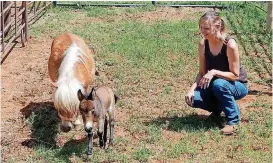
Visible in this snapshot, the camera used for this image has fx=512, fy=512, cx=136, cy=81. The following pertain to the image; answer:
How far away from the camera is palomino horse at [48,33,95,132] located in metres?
4.74

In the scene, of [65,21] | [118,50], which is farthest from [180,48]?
[65,21]

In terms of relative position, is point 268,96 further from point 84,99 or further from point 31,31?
point 31,31

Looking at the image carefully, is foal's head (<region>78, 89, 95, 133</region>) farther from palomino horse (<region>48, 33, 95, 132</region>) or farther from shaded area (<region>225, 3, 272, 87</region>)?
shaded area (<region>225, 3, 272, 87</region>)

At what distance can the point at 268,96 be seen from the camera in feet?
22.2

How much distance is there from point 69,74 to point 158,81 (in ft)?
8.06

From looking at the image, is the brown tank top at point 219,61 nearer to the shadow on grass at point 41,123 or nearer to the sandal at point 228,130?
the sandal at point 228,130

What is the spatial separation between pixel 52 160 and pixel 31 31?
19.3 feet

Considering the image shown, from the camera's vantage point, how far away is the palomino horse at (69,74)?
4.74 m

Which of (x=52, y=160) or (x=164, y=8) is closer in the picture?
(x=52, y=160)

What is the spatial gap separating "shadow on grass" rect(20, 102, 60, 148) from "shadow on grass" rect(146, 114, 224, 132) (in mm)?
1096

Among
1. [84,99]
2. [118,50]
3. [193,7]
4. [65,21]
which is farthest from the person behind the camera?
[193,7]

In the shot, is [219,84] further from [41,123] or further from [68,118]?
[41,123]

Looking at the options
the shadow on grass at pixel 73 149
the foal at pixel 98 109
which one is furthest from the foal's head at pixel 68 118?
the shadow on grass at pixel 73 149

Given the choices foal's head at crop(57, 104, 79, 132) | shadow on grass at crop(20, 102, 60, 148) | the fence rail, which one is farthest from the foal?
the fence rail
